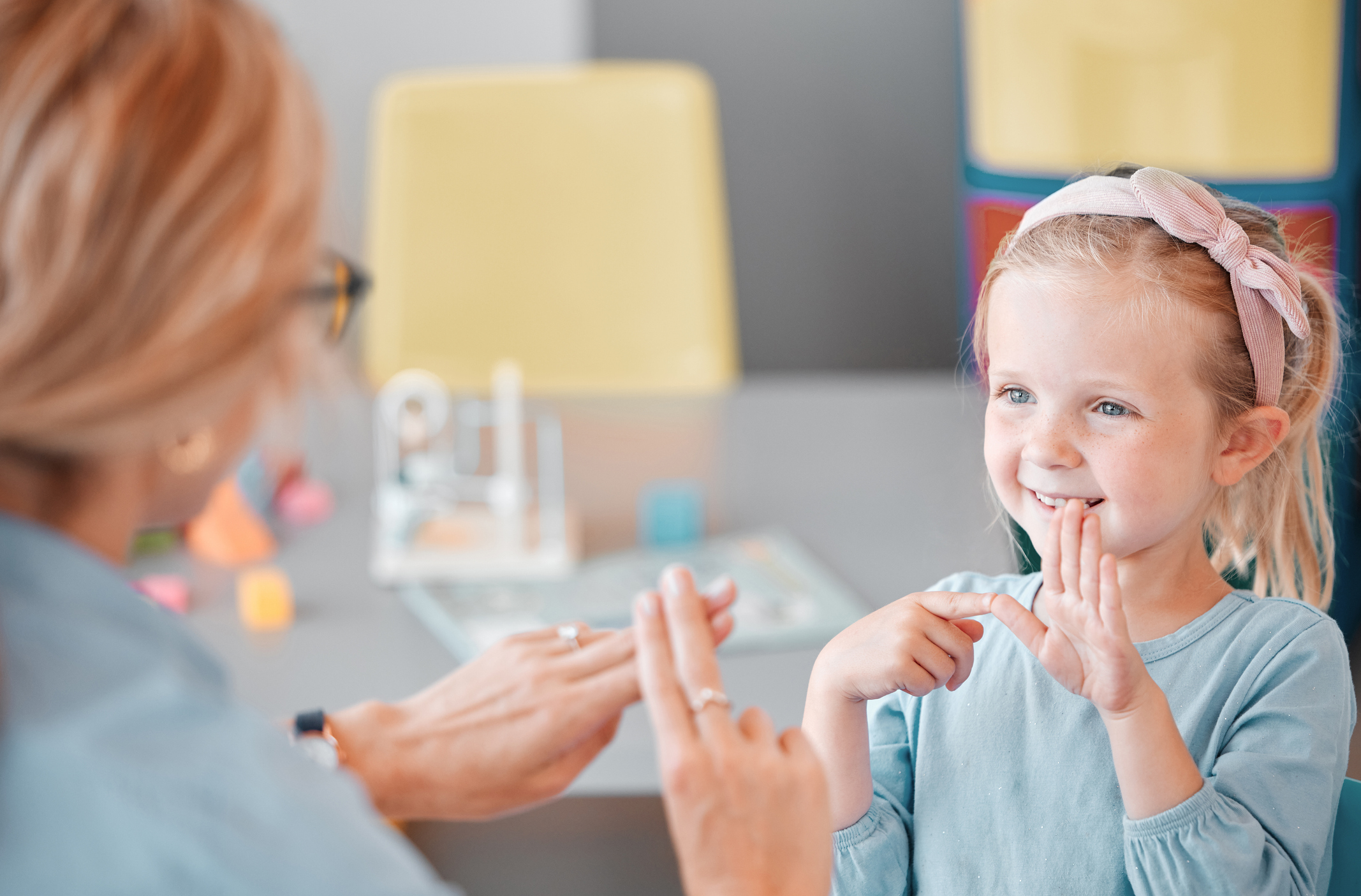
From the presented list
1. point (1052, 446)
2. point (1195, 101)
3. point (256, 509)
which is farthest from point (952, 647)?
point (1195, 101)

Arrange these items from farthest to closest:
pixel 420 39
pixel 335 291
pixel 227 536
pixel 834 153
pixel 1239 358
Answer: pixel 834 153
pixel 420 39
pixel 227 536
pixel 1239 358
pixel 335 291

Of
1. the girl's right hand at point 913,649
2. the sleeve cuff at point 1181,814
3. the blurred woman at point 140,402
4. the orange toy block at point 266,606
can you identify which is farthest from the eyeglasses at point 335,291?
the orange toy block at point 266,606

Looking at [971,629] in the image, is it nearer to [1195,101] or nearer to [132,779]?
[132,779]

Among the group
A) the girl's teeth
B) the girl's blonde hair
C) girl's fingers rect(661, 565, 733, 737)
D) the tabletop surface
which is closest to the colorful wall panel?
the tabletop surface

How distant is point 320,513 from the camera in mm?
1569

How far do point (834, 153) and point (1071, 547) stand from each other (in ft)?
7.77

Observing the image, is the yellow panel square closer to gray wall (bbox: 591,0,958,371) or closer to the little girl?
gray wall (bbox: 591,0,958,371)

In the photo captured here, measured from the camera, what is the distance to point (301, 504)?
1558 mm

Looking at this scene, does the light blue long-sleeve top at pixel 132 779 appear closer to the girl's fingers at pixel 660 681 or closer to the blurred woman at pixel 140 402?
the blurred woman at pixel 140 402

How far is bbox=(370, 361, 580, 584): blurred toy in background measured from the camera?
142 cm

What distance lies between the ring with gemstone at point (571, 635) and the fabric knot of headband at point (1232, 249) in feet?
1.20

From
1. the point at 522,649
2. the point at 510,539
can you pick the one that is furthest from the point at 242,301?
the point at 510,539

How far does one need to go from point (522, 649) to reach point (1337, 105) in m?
1.53

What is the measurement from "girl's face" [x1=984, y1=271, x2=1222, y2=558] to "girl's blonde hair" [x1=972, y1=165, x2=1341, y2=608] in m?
0.01
